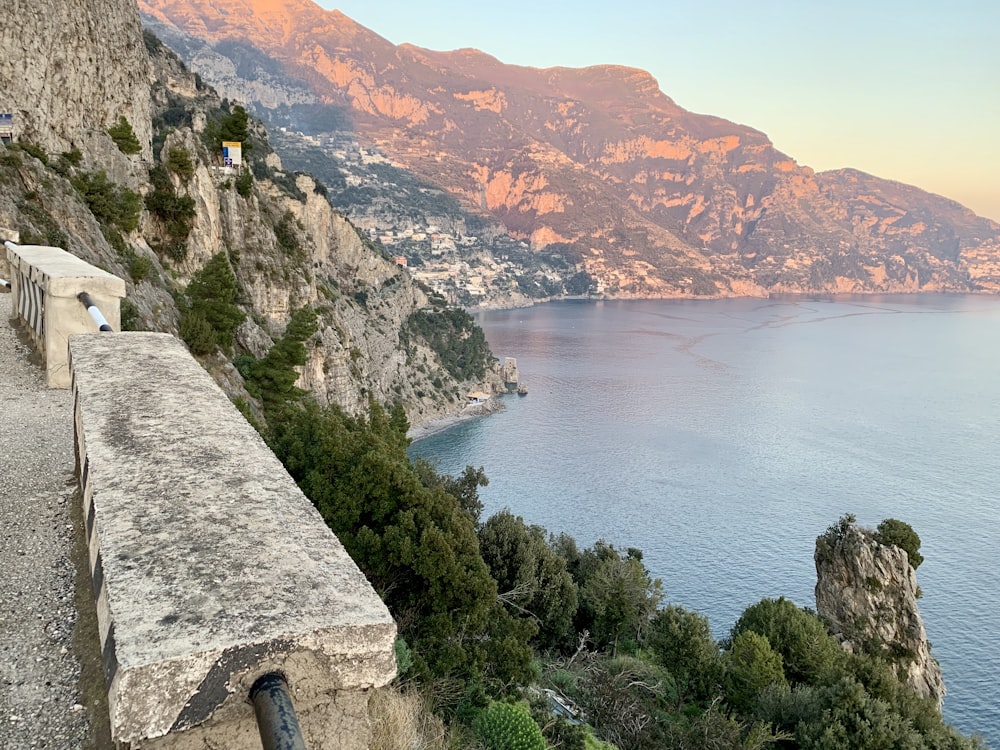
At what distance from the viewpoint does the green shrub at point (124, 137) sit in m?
23.2

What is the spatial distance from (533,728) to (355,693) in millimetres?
5021

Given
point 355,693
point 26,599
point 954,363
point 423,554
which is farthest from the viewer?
point 954,363

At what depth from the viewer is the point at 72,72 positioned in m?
21.1

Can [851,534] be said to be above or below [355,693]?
below

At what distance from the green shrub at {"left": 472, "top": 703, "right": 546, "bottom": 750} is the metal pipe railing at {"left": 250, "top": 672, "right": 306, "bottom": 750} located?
5.00 m

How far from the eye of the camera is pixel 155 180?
2488 cm

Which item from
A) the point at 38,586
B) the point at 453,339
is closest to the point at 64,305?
the point at 38,586

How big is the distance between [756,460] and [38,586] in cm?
4992

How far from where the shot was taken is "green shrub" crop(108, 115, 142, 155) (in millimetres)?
23250

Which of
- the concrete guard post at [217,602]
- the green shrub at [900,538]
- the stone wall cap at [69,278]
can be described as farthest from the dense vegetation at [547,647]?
the green shrub at [900,538]

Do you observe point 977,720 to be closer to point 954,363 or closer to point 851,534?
point 851,534

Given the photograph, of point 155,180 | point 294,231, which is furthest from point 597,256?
point 155,180

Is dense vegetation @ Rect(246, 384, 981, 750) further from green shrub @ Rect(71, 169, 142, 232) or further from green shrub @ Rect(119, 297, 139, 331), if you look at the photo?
green shrub @ Rect(71, 169, 142, 232)

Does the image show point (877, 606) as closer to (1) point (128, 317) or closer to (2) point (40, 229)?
(1) point (128, 317)
